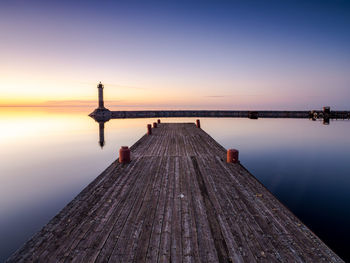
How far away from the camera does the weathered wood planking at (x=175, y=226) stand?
430cm

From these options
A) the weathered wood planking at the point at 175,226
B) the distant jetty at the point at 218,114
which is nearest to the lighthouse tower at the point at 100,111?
the distant jetty at the point at 218,114

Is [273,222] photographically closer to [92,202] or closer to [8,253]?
[92,202]

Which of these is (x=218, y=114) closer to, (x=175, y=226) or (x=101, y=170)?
(x=101, y=170)

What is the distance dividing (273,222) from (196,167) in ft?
16.2

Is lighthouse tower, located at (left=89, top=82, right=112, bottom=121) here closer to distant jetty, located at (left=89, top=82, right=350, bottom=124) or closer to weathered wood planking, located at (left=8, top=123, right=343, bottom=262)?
distant jetty, located at (left=89, top=82, right=350, bottom=124)

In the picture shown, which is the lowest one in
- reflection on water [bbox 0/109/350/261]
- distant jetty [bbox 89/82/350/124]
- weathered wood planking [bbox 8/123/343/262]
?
reflection on water [bbox 0/109/350/261]

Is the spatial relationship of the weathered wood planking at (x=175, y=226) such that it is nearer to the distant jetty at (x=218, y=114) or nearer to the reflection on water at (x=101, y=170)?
the reflection on water at (x=101, y=170)

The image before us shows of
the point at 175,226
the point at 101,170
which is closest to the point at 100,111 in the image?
the point at 101,170

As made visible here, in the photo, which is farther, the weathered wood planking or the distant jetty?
the distant jetty

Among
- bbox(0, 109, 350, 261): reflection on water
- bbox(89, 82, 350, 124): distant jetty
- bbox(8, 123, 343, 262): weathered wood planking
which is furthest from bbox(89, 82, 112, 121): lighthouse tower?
bbox(8, 123, 343, 262): weathered wood planking

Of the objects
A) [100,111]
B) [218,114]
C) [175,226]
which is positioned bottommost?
[175,226]

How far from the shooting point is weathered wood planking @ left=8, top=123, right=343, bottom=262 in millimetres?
4297

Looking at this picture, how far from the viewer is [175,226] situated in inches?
206

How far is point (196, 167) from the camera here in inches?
397
